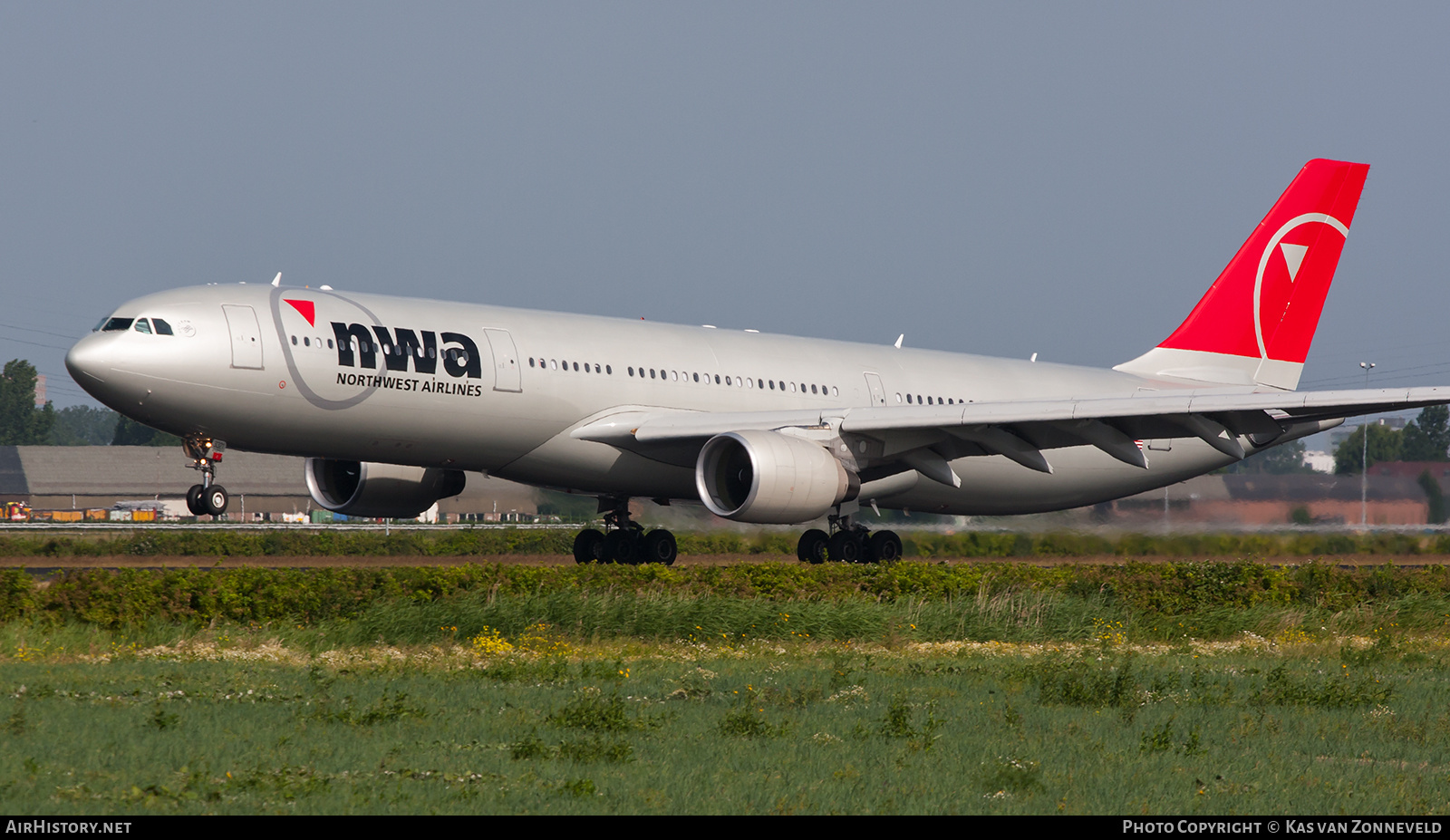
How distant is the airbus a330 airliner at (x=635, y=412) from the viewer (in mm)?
20766

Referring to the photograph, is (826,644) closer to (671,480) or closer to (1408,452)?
(671,480)

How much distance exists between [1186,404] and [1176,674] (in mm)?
9623

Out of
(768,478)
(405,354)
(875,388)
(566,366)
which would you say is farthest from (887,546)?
(405,354)

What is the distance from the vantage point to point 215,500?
67.2 feet

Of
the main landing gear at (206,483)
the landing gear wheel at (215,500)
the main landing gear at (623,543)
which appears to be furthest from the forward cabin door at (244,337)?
the main landing gear at (623,543)

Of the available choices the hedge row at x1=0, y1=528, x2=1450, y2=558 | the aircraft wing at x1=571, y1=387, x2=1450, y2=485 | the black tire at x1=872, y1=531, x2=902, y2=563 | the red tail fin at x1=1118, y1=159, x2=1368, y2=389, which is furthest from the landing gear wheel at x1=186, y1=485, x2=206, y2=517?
the red tail fin at x1=1118, y1=159, x2=1368, y2=389

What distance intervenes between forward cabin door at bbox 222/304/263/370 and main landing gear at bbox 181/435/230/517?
4.64 ft

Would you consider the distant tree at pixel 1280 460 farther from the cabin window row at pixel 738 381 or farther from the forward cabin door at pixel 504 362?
the forward cabin door at pixel 504 362

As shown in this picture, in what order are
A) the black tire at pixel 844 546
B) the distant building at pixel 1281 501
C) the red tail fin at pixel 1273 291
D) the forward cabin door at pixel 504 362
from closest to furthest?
the forward cabin door at pixel 504 362
the black tire at pixel 844 546
the distant building at pixel 1281 501
the red tail fin at pixel 1273 291

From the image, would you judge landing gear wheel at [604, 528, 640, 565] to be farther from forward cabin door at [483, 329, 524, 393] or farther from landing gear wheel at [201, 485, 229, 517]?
landing gear wheel at [201, 485, 229, 517]

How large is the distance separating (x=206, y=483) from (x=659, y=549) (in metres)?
8.35

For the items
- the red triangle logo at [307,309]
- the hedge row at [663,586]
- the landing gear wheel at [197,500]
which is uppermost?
the red triangle logo at [307,309]

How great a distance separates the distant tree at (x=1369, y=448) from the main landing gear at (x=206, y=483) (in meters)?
32.0

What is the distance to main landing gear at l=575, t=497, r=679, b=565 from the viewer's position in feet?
85.8
